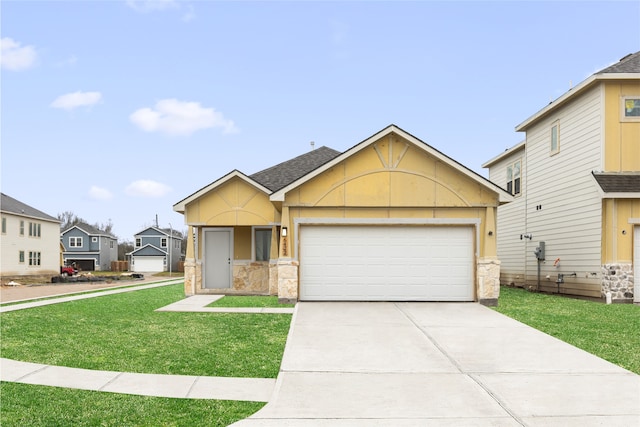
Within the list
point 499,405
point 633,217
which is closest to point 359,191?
point 633,217

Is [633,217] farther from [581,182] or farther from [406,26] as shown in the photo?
[406,26]

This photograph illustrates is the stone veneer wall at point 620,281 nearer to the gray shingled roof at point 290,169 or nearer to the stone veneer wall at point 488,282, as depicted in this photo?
the stone veneer wall at point 488,282

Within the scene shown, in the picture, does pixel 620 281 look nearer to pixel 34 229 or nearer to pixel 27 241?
pixel 27 241

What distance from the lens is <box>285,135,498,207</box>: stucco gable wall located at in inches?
614

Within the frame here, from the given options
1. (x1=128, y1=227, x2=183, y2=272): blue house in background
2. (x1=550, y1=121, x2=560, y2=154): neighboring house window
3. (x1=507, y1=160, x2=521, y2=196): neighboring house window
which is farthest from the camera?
(x1=128, y1=227, x2=183, y2=272): blue house in background

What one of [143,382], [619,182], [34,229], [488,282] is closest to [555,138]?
[619,182]

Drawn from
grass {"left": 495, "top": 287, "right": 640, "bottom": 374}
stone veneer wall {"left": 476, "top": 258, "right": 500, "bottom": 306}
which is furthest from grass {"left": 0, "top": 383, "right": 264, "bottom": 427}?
stone veneer wall {"left": 476, "top": 258, "right": 500, "bottom": 306}

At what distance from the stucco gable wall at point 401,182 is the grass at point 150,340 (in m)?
4.72

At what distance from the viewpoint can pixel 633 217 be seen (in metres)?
16.3

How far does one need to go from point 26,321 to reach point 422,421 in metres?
10.8

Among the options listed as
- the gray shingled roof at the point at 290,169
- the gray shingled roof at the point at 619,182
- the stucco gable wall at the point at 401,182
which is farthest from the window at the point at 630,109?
the gray shingled roof at the point at 290,169

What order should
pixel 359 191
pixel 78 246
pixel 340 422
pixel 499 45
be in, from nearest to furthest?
1. pixel 340 422
2. pixel 359 191
3. pixel 499 45
4. pixel 78 246

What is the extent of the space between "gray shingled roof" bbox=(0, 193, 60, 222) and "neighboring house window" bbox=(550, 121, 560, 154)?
3679 centimetres

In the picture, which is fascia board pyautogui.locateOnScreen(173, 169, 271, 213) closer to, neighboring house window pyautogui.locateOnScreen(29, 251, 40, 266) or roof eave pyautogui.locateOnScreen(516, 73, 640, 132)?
roof eave pyautogui.locateOnScreen(516, 73, 640, 132)
